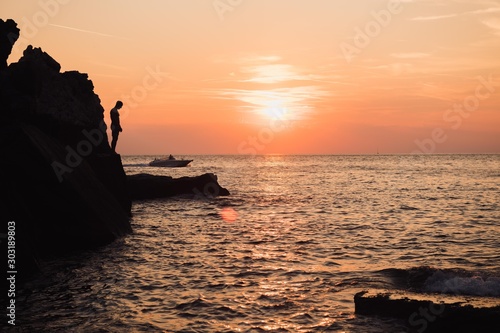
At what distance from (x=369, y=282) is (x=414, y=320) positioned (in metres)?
3.29

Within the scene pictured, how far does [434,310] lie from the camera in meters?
8.69

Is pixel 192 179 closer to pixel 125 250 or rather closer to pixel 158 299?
pixel 125 250

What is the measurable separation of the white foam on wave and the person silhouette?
1857 cm

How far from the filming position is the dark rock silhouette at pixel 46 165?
1360 cm

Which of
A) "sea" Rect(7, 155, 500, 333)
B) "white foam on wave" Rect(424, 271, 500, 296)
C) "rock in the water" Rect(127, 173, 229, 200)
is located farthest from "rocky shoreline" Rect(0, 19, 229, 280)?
"rock in the water" Rect(127, 173, 229, 200)

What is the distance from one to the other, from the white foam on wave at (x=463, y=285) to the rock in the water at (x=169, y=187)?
1063 inches

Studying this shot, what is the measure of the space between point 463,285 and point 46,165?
1278 centimetres

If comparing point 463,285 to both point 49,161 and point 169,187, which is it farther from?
point 169,187

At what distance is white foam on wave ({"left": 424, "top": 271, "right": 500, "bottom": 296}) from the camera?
10.6 m

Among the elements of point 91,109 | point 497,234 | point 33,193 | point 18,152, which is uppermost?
point 91,109

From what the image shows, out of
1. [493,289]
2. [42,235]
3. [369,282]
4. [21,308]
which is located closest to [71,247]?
[42,235]

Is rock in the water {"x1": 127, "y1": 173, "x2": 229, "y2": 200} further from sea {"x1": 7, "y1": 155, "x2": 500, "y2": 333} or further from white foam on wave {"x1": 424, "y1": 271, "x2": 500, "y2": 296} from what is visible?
white foam on wave {"x1": 424, "y1": 271, "x2": 500, "y2": 296}

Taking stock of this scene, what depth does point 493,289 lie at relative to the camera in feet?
34.7

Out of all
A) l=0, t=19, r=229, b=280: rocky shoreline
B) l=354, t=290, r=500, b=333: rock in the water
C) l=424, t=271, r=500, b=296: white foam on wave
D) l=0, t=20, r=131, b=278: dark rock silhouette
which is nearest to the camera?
l=354, t=290, r=500, b=333: rock in the water
